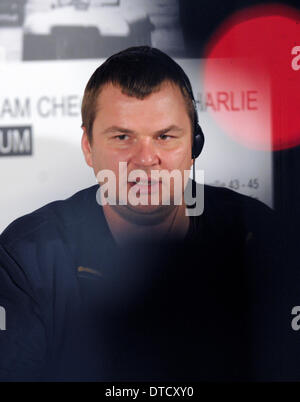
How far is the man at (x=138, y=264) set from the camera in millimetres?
1502

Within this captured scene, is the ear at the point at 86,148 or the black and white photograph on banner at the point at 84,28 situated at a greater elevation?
the black and white photograph on banner at the point at 84,28

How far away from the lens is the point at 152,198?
1.53 m

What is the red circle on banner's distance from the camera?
5.03 feet

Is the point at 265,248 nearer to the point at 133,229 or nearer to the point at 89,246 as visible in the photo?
the point at 133,229

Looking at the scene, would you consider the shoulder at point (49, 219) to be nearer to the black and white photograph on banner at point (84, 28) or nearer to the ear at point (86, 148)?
the ear at point (86, 148)

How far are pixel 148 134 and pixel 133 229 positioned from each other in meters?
0.29

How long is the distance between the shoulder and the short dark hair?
0.63 feet

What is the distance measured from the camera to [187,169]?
153 centimetres

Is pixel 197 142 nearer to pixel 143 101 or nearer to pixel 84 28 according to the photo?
pixel 143 101

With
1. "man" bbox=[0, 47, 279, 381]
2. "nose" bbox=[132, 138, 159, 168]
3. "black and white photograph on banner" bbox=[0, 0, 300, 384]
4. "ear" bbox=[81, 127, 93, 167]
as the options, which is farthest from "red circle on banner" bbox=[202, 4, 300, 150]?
"ear" bbox=[81, 127, 93, 167]

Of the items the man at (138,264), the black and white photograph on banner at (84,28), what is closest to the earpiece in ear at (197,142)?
the man at (138,264)

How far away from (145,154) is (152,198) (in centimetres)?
14

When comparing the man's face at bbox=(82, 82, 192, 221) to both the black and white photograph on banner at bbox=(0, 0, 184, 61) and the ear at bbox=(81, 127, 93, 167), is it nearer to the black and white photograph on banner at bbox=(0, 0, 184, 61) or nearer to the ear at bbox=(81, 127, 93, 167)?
the ear at bbox=(81, 127, 93, 167)

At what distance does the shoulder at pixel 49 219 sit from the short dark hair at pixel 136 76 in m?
0.19
